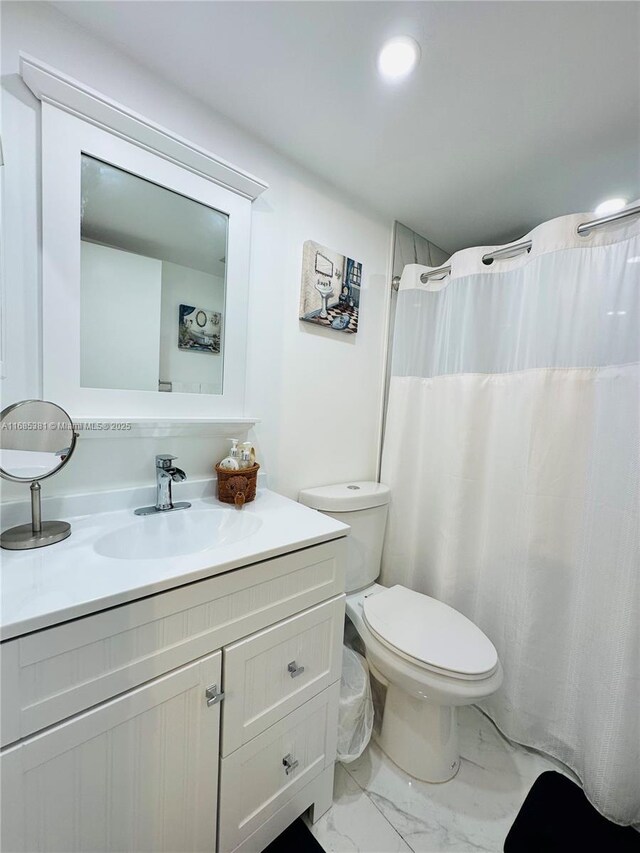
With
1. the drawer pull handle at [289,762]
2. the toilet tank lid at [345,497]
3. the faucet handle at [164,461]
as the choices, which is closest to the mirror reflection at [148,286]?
the faucet handle at [164,461]

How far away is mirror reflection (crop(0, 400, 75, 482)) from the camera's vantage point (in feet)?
2.62

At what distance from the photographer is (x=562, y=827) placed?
3.42 feet

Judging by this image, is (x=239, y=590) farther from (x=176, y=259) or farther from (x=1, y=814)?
(x=176, y=259)

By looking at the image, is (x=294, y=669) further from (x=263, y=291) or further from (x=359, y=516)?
(x=263, y=291)

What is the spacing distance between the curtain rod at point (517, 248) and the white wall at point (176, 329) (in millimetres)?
1009

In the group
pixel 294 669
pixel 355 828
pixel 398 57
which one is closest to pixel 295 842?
pixel 355 828

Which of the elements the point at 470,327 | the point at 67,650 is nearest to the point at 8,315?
the point at 67,650

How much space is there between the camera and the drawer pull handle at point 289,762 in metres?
0.92

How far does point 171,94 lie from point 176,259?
Answer: 18.8 inches

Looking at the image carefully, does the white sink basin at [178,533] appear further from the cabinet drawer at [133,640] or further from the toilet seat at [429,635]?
the toilet seat at [429,635]

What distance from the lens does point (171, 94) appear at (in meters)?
1.05

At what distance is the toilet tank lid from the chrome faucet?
A: 21.3 inches

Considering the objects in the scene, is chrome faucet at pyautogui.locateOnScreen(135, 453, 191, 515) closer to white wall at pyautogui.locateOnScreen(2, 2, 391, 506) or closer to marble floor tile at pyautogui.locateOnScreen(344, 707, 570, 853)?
white wall at pyautogui.locateOnScreen(2, 2, 391, 506)

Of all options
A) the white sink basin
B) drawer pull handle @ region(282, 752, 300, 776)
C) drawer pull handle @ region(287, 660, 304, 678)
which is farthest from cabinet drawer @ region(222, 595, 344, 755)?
the white sink basin
